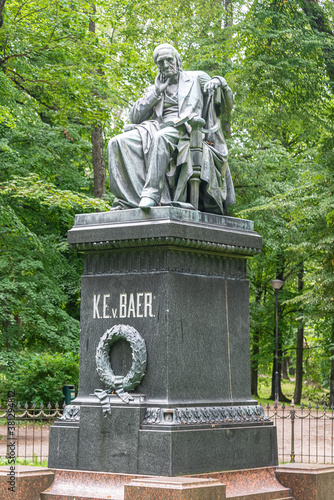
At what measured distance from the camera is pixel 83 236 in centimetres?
687

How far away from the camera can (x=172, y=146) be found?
6855mm

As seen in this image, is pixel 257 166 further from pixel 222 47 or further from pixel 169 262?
pixel 169 262

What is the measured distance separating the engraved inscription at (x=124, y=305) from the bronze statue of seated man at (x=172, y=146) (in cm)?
78

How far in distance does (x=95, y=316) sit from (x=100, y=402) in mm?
793

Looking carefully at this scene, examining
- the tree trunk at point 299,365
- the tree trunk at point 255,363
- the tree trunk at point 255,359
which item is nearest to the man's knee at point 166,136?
the tree trunk at point 299,365

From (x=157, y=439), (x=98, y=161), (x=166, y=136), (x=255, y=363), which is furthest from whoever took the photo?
(x=255, y=363)

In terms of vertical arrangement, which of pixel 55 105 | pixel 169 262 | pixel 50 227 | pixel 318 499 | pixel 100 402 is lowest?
pixel 318 499

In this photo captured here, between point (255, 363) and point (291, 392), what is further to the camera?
point (291, 392)

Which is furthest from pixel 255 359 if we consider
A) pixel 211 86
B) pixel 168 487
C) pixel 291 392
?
pixel 168 487

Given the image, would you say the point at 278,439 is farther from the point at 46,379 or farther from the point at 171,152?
the point at 171,152

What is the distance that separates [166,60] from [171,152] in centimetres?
103

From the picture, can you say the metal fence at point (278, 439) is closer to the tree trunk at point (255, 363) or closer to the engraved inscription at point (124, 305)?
the engraved inscription at point (124, 305)

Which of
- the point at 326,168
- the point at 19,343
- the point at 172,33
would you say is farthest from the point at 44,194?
the point at 172,33

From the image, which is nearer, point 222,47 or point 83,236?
point 83,236
